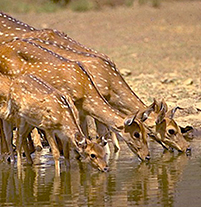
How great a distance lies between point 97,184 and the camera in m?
9.66

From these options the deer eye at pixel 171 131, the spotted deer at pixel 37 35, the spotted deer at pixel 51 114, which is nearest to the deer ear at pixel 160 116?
the deer eye at pixel 171 131

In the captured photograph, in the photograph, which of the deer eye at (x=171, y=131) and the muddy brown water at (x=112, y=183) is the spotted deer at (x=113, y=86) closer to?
the deer eye at (x=171, y=131)

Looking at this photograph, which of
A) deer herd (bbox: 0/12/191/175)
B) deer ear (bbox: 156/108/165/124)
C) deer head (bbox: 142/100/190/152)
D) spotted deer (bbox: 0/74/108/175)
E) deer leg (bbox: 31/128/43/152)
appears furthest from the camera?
deer leg (bbox: 31/128/43/152)

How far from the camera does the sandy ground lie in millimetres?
15930

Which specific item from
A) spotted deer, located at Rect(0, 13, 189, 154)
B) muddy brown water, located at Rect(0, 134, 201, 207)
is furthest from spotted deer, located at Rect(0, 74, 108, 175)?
spotted deer, located at Rect(0, 13, 189, 154)

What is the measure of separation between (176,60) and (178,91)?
4.20m

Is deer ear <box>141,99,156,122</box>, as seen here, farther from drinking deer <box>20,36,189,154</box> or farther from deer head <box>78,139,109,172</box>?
deer head <box>78,139,109,172</box>

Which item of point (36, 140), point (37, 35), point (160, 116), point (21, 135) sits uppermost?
point (37, 35)

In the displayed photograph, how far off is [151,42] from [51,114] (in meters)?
13.0

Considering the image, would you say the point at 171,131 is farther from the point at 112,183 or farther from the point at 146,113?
the point at 112,183

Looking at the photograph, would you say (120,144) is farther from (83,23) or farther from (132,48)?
(83,23)

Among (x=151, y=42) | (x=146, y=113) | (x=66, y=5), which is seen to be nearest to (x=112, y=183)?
(x=146, y=113)

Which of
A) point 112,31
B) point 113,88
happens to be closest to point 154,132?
point 113,88

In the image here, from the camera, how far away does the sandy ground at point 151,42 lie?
15930mm
